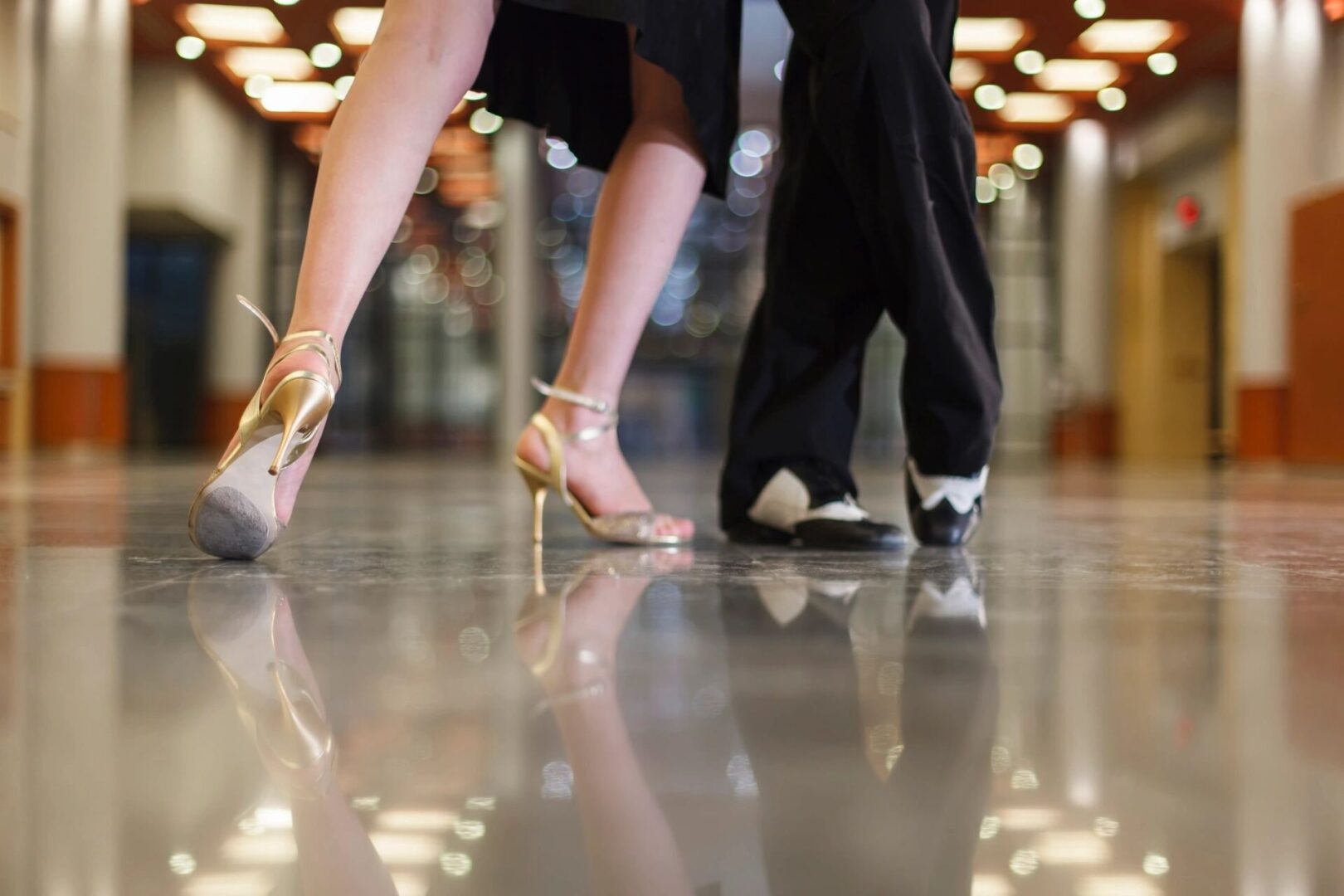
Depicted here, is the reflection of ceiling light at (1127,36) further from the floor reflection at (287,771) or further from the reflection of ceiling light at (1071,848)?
the reflection of ceiling light at (1071,848)

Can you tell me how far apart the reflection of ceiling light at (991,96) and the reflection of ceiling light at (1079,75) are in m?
0.33

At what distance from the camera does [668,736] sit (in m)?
0.40

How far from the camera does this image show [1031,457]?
12.3 meters

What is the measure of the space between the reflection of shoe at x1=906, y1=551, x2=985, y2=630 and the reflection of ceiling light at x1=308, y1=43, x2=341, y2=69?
8.90 m

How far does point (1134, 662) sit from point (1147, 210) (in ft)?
39.7

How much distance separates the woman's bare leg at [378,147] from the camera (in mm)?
1031

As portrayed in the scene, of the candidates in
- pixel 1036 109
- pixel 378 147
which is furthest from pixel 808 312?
pixel 1036 109

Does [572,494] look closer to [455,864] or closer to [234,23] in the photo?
[455,864]

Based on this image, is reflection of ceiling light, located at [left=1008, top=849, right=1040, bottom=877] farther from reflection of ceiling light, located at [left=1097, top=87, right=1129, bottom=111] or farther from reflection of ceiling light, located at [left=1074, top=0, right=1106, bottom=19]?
reflection of ceiling light, located at [left=1097, top=87, right=1129, bottom=111]

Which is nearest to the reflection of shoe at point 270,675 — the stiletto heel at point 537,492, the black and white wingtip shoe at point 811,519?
the stiletto heel at point 537,492

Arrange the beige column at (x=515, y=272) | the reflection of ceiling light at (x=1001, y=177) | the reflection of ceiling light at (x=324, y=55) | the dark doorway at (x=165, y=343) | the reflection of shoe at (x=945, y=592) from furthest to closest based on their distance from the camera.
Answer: the reflection of ceiling light at (x=1001, y=177)
the dark doorway at (x=165, y=343)
the beige column at (x=515, y=272)
the reflection of ceiling light at (x=324, y=55)
the reflection of shoe at (x=945, y=592)

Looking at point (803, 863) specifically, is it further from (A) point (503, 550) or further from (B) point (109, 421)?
(B) point (109, 421)

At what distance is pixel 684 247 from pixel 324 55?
5.86 meters

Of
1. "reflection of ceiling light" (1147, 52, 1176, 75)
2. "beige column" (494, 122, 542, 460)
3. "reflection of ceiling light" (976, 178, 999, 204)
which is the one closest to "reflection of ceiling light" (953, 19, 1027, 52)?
"reflection of ceiling light" (1147, 52, 1176, 75)
